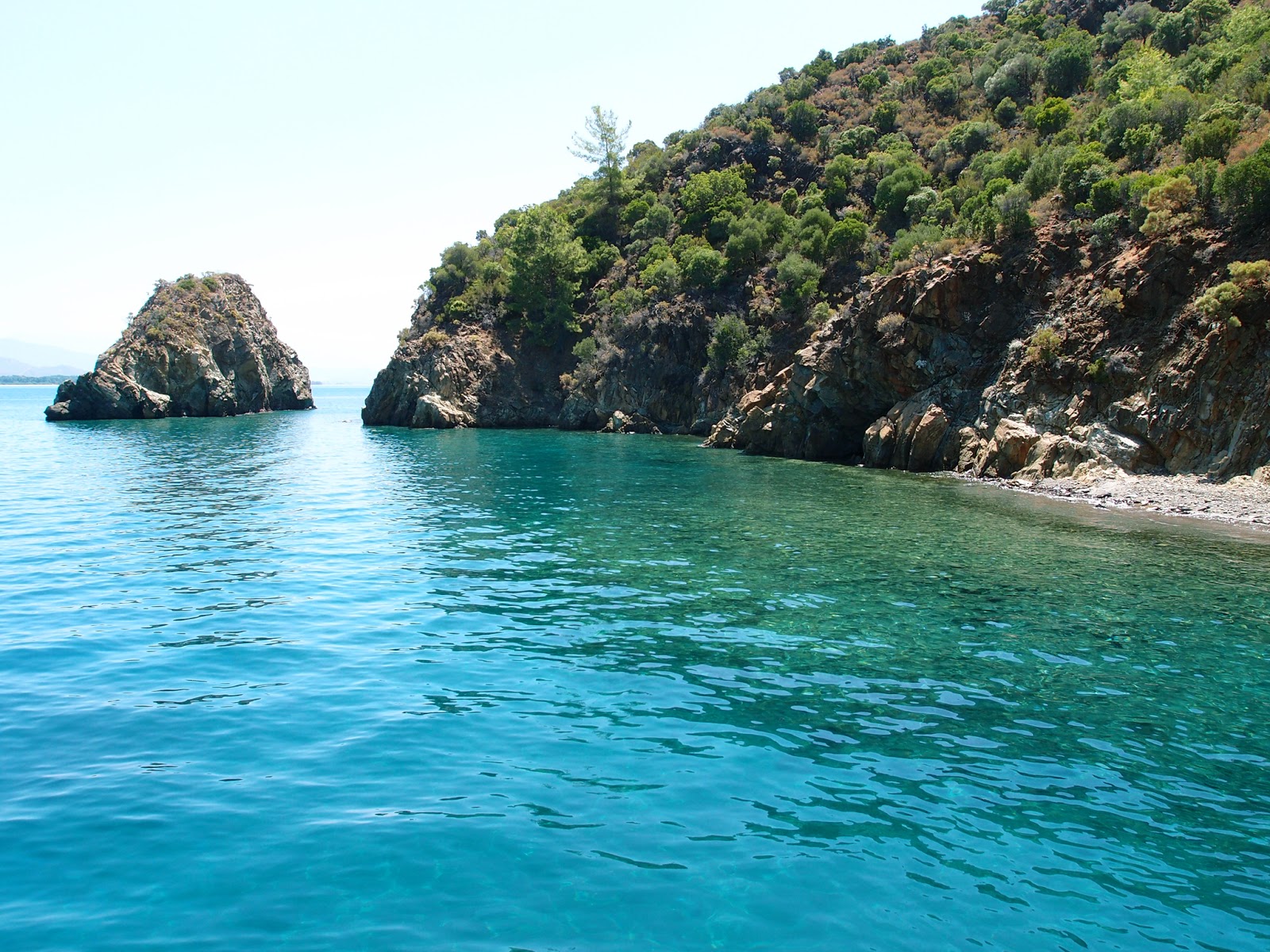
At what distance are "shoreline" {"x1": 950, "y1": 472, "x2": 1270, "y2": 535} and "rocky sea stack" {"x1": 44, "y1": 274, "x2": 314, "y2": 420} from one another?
87.1 m

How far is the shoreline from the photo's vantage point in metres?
29.0

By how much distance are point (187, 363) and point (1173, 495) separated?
9398cm

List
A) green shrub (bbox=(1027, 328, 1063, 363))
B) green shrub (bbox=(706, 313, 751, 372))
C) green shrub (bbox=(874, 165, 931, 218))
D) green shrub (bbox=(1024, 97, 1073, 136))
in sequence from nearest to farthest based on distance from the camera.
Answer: green shrub (bbox=(1027, 328, 1063, 363))
green shrub (bbox=(1024, 97, 1073, 136))
green shrub (bbox=(874, 165, 931, 218))
green shrub (bbox=(706, 313, 751, 372))

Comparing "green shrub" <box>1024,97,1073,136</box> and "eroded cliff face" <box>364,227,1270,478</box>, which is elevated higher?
"green shrub" <box>1024,97,1073,136</box>

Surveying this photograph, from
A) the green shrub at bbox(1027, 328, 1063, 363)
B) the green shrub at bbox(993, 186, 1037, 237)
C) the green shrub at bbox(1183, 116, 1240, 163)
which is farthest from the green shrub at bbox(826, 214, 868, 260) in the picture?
the green shrub at bbox(1027, 328, 1063, 363)

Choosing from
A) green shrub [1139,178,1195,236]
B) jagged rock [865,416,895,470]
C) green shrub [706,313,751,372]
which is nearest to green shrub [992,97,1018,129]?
green shrub [706,313,751,372]

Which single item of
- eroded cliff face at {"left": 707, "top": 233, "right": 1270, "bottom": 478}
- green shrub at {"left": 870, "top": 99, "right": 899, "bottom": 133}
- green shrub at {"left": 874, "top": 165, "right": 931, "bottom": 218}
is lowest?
eroded cliff face at {"left": 707, "top": 233, "right": 1270, "bottom": 478}

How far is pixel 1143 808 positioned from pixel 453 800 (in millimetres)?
8152

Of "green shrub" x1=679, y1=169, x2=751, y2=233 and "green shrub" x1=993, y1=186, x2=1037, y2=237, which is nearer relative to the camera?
"green shrub" x1=993, y1=186, x2=1037, y2=237

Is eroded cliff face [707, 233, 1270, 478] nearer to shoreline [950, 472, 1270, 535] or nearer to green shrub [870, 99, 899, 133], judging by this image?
shoreline [950, 472, 1270, 535]

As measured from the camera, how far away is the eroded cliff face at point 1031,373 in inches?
1339

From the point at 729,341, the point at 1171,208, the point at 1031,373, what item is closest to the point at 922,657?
the point at 1031,373

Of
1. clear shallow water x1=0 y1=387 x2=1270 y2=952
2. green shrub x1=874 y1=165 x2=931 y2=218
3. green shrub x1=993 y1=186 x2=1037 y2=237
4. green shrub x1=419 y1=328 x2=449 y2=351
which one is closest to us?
clear shallow water x1=0 y1=387 x2=1270 y2=952

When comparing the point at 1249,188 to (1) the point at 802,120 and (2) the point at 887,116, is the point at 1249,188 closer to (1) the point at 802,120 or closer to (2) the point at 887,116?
(2) the point at 887,116
